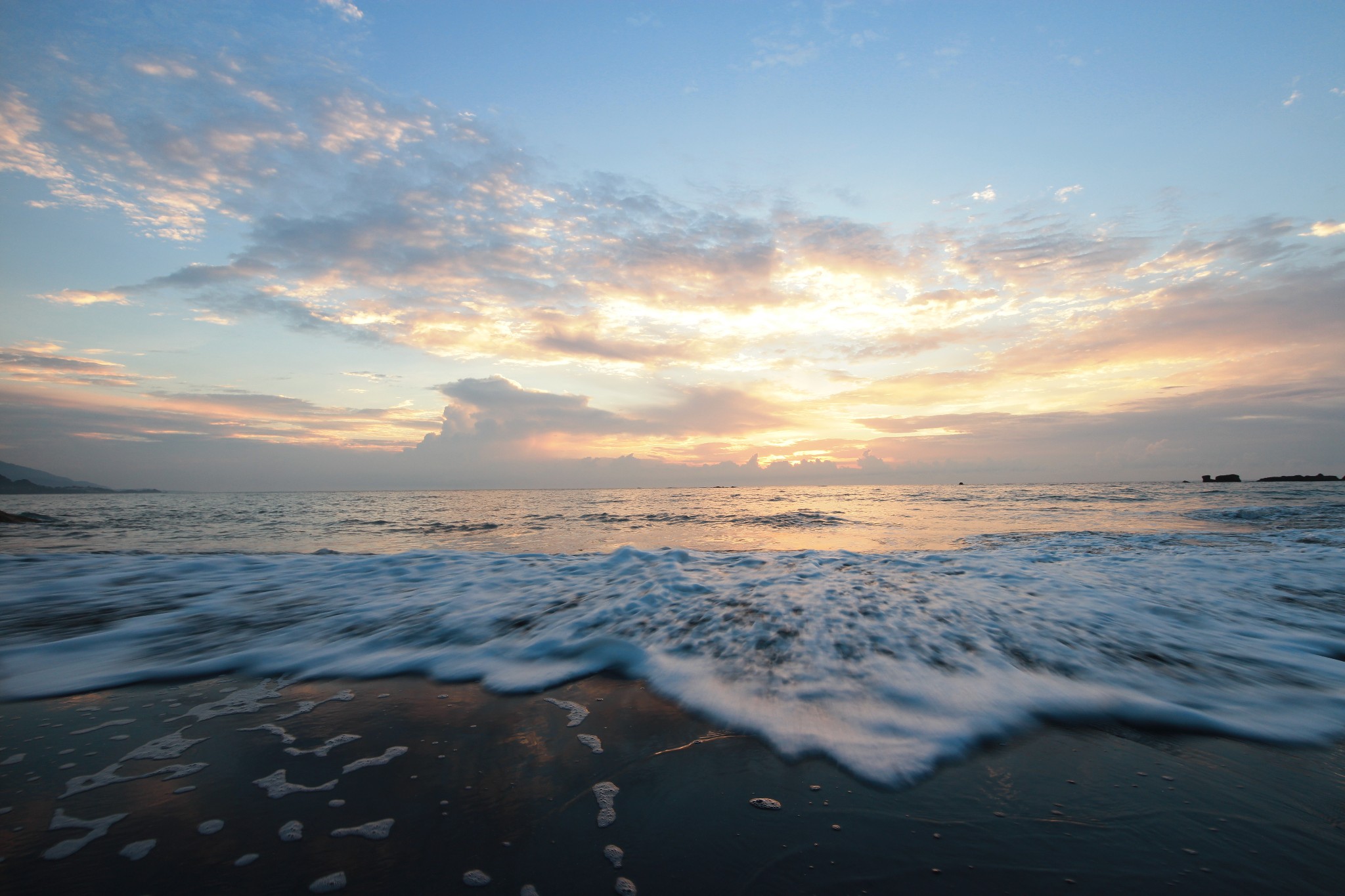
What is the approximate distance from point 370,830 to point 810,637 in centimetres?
357

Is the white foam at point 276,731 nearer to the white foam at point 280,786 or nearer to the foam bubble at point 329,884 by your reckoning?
the white foam at point 280,786

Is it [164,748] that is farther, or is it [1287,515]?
[1287,515]

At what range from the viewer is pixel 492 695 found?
3.66 meters

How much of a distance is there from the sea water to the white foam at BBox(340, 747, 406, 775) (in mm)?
1025

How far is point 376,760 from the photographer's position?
2.71m

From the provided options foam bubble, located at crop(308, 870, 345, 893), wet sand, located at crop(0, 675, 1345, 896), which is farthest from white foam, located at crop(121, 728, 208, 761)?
foam bubble, located at crop(308, 870, 345, 893)

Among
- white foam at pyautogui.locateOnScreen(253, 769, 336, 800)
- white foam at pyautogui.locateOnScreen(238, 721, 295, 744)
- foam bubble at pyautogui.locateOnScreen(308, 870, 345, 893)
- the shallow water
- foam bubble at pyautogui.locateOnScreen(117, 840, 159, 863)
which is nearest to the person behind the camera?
foam bubble at pyautogui.locateOnScreen(308, 870, 345, 893)

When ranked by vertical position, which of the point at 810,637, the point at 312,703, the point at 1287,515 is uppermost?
the point at 1287,515

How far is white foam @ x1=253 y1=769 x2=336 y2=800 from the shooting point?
7.93 ft

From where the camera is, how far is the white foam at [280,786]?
2418 mm

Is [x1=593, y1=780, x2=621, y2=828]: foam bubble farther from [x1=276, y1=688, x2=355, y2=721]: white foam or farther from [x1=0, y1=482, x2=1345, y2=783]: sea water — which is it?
[x1=276, y1=688, x2=355, y2=721]: white foam

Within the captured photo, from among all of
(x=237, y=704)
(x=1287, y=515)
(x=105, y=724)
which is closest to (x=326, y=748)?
(x=237, y=704)

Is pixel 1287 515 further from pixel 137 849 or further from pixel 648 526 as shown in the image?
A: pixel 137 849

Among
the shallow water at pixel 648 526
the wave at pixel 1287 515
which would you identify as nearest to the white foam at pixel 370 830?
the shallow water at pixel 648 526
